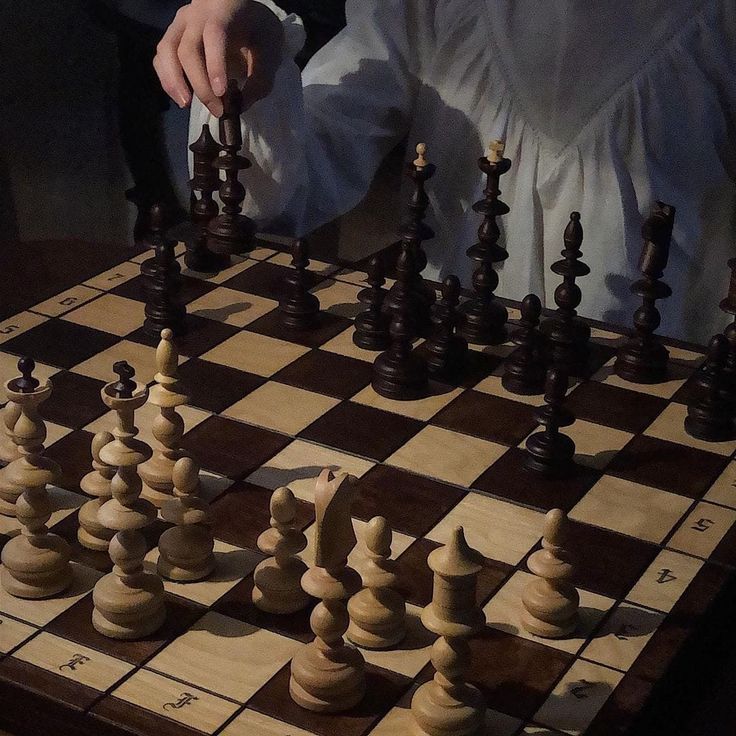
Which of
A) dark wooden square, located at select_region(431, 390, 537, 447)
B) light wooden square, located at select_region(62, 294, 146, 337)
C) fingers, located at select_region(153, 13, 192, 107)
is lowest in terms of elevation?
dark wooden square, located at select_region(431, 390, 537, 447)

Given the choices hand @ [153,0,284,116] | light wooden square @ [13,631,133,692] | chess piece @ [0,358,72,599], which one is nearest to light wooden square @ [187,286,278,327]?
hand @ [153,0,284,116]

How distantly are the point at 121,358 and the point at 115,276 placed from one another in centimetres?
31

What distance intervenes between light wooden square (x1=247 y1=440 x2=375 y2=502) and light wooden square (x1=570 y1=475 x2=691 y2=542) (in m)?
0.28

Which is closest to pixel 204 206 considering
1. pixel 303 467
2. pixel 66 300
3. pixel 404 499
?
pixel 66 300

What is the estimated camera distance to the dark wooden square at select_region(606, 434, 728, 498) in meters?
1.53

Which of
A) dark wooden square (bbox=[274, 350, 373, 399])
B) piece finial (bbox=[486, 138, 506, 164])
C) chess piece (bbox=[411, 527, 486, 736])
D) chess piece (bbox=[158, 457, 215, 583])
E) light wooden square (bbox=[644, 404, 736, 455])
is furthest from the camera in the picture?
piece finial (bbox=[486, 138, 506, 164])

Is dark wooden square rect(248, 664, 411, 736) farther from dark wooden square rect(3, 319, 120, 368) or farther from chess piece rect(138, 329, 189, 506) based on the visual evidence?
dark wooden square rect(3, 319, 120, 368)

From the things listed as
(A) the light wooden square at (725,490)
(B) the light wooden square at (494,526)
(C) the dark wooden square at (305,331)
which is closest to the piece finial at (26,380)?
(B) the light wooden square at (494,526)

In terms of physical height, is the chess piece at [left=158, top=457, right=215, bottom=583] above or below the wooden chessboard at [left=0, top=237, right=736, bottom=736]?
above

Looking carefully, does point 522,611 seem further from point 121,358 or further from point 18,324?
point 18,324

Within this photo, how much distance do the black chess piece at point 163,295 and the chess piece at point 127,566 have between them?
608 millimetres

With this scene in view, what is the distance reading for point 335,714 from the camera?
1118mm

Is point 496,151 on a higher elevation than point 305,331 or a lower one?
higher

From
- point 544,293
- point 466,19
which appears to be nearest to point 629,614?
point 544,293
